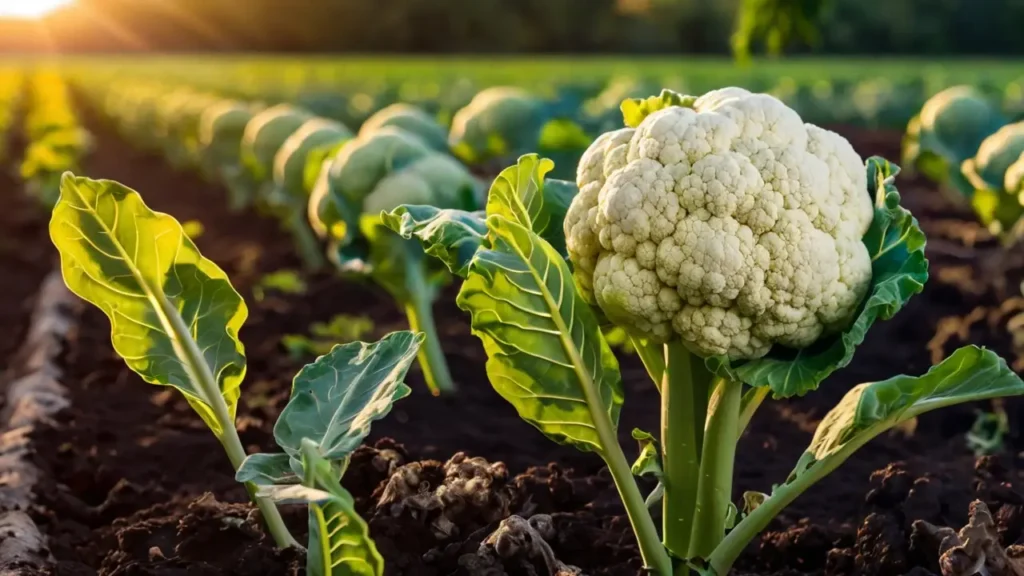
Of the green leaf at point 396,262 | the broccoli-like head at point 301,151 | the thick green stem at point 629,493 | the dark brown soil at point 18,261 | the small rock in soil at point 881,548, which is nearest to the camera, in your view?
the thick green stem at point 629,493

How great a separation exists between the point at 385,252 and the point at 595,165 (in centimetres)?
206

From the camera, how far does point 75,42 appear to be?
10625cm

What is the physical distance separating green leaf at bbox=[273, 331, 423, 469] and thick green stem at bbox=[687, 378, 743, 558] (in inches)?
28.3

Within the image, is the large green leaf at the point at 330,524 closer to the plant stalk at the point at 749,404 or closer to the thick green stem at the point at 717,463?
the thick green stem at the point at 717,463

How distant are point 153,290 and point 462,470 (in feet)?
2.92

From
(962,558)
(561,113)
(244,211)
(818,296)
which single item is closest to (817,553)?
(962,558)

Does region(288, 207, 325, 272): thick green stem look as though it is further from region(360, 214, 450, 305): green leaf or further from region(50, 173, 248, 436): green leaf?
region(50, 173, 248, 436): green leaf

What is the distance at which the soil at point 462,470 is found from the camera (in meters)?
2.76

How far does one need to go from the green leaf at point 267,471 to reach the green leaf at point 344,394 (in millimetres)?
36

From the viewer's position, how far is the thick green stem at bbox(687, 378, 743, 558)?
2.54m

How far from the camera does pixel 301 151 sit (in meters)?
6.68

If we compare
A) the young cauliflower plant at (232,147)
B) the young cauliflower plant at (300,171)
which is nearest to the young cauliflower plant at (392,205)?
the young cauliflower plant at (300,171)

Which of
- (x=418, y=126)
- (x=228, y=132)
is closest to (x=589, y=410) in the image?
(x=418, y=126)

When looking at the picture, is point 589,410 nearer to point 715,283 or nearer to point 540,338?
point 540,338
